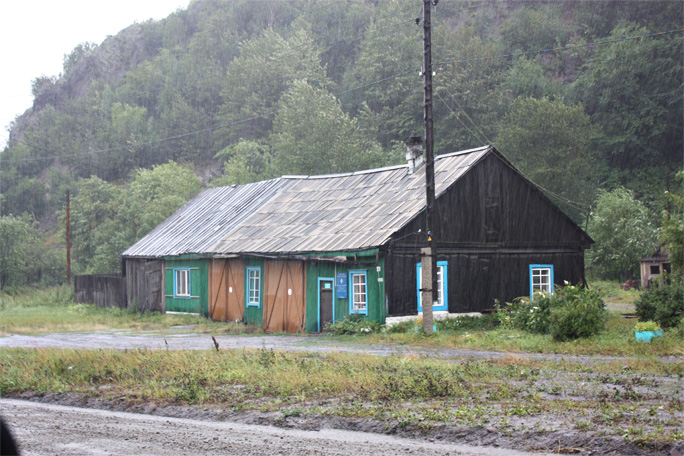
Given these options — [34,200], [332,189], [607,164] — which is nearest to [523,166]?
[607,164]

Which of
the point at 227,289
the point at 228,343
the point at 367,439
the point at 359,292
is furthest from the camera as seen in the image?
the point at 227,289

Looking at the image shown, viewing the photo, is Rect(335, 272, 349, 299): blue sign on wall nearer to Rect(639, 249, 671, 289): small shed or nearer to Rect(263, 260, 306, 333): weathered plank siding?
Rect(263, 260, 306, 333): weathered plank siding

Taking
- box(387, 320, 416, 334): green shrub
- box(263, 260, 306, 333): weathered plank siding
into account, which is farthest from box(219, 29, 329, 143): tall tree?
box(387, 320, 416, 334): green shrub

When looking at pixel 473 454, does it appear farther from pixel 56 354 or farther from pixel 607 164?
pixel 607 164

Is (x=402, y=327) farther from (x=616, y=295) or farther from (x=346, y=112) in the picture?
(x=346, y=112)

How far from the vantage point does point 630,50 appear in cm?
5553

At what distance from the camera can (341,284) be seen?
938 inches

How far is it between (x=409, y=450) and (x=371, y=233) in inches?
620

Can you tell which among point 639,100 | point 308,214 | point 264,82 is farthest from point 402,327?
point 264,82

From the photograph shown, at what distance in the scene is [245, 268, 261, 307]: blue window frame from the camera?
27.2 m

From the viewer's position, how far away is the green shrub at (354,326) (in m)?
22.1

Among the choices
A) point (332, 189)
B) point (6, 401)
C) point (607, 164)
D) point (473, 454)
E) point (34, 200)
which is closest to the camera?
point (473, 454)

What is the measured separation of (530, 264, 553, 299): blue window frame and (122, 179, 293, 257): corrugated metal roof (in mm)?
12055

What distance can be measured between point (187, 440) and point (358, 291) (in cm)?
1537
